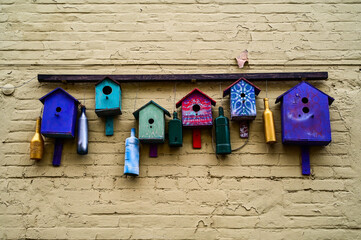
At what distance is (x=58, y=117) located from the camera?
2.67 meters

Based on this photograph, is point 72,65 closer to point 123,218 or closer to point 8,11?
point 8,11

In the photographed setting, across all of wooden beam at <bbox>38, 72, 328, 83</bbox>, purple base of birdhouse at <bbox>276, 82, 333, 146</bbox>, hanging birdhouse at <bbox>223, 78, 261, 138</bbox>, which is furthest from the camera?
Answer: wooden beam at <bbox>38, 72, 328, 83</bbox>

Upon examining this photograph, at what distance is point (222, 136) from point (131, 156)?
0.79 m

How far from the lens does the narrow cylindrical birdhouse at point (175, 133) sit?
266 centimetres

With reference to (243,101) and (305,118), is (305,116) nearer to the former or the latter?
(305,118)

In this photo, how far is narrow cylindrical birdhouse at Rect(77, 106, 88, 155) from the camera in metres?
2.69

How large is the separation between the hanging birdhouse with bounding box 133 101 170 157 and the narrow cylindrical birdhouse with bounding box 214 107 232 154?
457 millimetres

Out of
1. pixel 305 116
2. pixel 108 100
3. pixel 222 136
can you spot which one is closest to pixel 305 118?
pixel 305 116

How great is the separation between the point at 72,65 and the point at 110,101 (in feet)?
2.14

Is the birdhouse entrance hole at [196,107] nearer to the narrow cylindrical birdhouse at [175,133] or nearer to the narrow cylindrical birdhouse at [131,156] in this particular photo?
the narrow cylindrical birdhouse at [175,133]

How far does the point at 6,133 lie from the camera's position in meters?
2.85

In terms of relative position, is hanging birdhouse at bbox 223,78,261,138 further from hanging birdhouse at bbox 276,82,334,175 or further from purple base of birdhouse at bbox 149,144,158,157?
purple base of birdhouse at bbox 149,144,158,157

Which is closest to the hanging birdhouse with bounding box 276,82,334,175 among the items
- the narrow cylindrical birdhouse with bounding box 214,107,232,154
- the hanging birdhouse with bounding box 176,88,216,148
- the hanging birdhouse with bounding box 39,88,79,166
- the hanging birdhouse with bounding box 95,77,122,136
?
the narrow cylindrical birdhouse with bounding box 214,107,232,154

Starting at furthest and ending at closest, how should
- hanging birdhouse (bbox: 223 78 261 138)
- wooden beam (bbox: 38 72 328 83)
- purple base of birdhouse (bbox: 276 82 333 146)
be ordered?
wooden beam (bbox: 38 72 328 83), hanging birdhouse (bbox: 223 78 261 138), purple base of birdhouse (bbox: 276 82 333 146)
